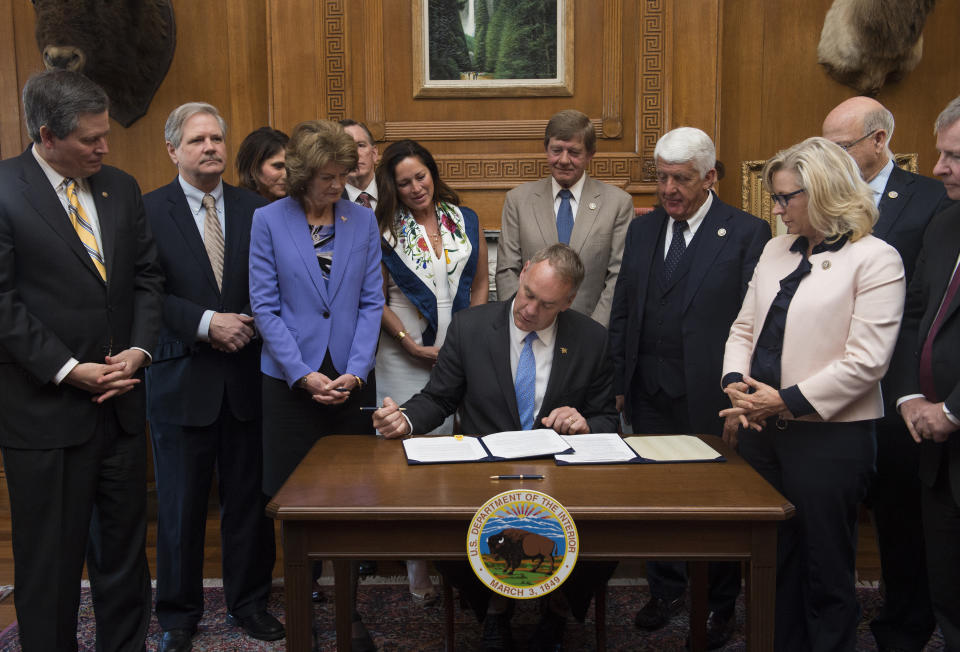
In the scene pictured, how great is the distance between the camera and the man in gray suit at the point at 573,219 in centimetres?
324

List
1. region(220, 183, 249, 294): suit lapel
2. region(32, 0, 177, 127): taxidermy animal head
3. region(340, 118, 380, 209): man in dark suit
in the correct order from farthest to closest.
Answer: region(32, 0, 177, 127): taxidermy animal head
region(340, 118, 380, 209): man in dark suit
region(220, 183, 249, 294): suit lapel

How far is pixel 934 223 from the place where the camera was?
2312 millimetres

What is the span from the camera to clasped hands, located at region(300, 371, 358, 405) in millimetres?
2654

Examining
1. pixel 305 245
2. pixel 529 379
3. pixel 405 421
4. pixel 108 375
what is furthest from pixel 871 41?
pixel 108 375

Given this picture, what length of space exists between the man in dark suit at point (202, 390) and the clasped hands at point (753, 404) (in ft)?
5.19

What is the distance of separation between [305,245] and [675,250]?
4.19ft

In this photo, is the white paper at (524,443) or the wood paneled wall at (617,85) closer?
the white paper at (524,443)

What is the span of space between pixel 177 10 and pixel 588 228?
9.81 ft

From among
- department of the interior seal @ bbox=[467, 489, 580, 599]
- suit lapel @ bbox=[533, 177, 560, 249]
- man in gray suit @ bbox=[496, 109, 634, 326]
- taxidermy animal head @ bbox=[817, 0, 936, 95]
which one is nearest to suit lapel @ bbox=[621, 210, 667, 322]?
man in gray suit @ bbox=[496, 109, 634, 326]

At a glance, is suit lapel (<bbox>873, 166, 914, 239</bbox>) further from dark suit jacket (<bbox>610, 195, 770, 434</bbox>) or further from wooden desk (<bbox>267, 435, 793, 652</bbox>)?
wooden desk (<bbox>267, 435, 793, 652</bbox>)

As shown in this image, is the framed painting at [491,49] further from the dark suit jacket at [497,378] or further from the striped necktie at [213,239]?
the dark suit jacket at [497,378]

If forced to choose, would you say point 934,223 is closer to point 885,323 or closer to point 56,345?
point 885,323

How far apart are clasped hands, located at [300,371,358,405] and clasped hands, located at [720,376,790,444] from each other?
119 cm

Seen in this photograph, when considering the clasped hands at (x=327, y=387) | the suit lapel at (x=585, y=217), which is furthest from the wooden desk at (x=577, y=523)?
the suit lapel at (x=585, y=217)
